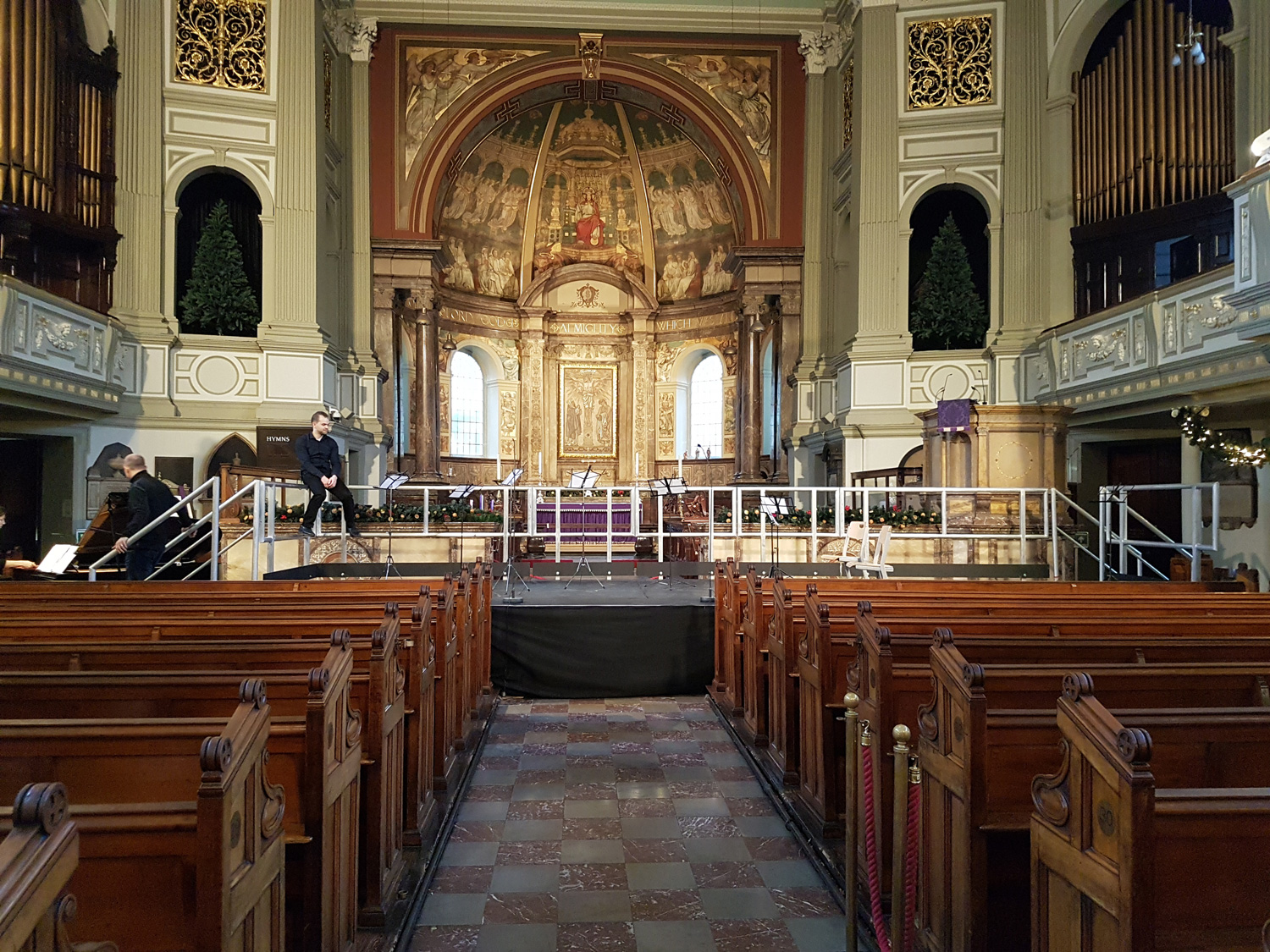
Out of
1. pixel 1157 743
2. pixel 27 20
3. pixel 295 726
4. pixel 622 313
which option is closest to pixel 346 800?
pixel 295 726

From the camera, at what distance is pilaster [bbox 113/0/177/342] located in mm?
12305

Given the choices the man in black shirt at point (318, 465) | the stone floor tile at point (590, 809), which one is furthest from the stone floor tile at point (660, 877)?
the man in black shirt at point (318, 465)

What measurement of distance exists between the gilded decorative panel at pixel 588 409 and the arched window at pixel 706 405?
1.91m

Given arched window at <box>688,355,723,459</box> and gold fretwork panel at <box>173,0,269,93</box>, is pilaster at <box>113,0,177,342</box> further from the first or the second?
arched window at <box>688,355,723,459</box>

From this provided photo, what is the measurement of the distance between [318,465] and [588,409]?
44.0 ft

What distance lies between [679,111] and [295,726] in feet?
57.6

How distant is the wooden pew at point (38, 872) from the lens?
3.85ft

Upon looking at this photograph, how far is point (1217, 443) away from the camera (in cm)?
891

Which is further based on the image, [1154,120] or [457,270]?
[457,270]

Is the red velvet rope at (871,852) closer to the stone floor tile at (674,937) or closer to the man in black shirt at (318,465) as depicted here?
the stone floor tile at (674,937)

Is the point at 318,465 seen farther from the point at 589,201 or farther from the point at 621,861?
the point at 589,201

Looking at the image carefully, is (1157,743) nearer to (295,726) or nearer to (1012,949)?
(1012,949)

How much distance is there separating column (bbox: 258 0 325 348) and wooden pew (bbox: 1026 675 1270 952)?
12696 millimetres

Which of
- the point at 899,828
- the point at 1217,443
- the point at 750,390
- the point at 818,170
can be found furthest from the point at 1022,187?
the point at 899,828
